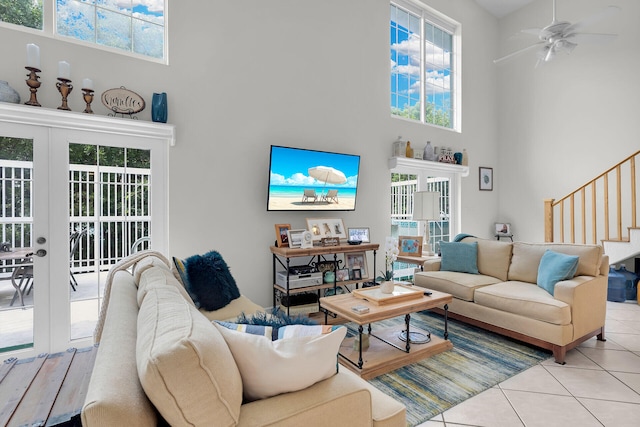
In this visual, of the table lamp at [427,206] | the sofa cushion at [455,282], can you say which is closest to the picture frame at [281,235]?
the sofa cushion at [455,282]

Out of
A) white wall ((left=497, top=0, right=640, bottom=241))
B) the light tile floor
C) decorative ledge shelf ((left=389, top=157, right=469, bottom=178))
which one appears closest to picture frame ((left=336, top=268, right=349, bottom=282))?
decorative ledge shelf ((left=389, top=157, right=469, bottom=178))

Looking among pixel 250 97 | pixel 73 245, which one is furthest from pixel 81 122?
pixel 250 97

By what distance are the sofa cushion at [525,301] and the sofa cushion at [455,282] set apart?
9 centimetres

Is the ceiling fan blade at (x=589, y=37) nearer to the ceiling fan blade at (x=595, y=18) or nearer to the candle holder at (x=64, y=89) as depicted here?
the ceiling fan blade at (x=595, y=18)

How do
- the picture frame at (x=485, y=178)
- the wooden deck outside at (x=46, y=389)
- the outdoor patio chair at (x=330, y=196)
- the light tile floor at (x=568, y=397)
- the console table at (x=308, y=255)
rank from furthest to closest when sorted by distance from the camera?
the picture frame at (x=485, y=178)
the outdoor patio chair at (x=330, y=196)
the console table at (x=308, y=255)
the light tile floor at (x=568, y=397)
the wooden deck outside at (x=46, y=389)

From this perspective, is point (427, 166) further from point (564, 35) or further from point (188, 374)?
point (188, 374)

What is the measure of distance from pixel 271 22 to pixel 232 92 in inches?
38.5

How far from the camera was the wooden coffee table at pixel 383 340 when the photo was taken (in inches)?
94.4

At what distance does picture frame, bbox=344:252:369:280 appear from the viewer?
391 cm

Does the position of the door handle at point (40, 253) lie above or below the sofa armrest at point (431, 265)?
above

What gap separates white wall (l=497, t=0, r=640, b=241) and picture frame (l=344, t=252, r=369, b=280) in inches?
146

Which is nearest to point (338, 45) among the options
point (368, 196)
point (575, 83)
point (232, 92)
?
point (232, 92)

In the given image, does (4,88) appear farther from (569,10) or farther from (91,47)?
(569,10)

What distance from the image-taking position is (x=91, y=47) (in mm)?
2750
